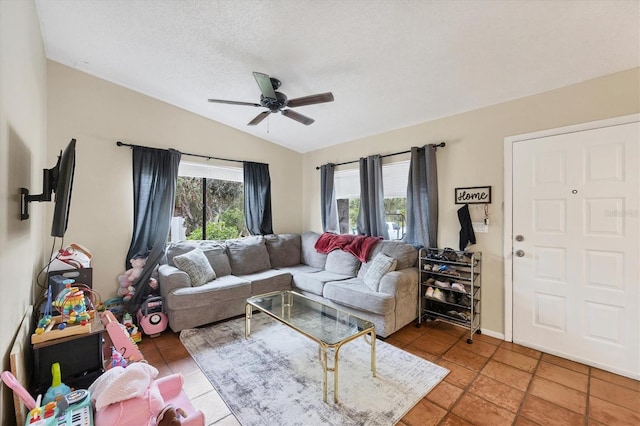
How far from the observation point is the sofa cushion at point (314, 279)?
3.39 m

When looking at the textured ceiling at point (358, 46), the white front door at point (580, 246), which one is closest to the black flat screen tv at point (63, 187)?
the textured ceiling at point (358, 46)

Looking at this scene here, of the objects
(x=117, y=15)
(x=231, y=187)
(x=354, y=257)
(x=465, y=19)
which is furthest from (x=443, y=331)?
(x=117, y=15)

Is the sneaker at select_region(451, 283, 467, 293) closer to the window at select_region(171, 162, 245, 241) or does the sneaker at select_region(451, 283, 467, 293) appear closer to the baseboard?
the baseboard

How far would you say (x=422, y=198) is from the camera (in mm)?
3342

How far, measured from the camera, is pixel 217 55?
2.52m

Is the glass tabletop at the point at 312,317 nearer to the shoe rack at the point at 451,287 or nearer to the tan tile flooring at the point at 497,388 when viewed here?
the tan tile flooring at the point at 497,388

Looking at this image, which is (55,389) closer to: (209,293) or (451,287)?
(209,293)

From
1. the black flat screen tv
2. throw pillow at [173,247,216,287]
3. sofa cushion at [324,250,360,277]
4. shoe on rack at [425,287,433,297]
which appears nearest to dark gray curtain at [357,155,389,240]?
sofa cushion at [324,250,360,277]

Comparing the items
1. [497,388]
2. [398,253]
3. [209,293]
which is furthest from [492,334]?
[209,293]

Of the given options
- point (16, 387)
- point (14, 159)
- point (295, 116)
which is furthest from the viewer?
point (295, 116)

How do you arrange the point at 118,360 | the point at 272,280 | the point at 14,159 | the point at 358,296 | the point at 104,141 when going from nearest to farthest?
the point at 14,159 → the point at 118,360 → the point at 358,296 → the point at 104,141 → the point at 272,280

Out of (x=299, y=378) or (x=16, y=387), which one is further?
(x=299, y=378)

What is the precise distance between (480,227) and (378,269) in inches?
46.3

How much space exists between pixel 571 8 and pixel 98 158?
4.37 meters
